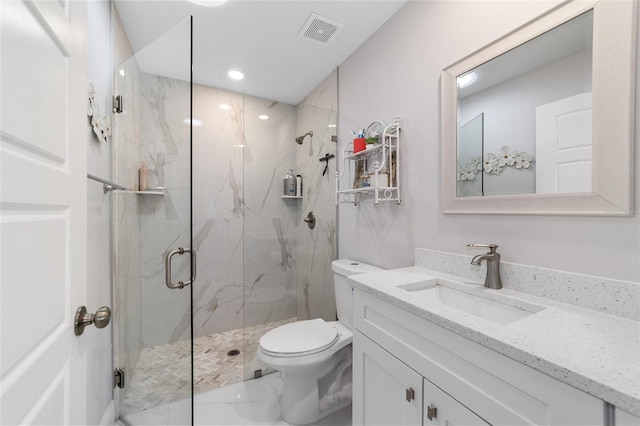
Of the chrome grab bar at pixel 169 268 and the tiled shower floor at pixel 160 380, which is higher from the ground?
the chrome grab bar at pixel 169 268

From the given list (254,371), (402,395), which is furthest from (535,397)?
(254,371)

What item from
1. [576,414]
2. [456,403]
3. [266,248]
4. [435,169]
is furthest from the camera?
[266,248]

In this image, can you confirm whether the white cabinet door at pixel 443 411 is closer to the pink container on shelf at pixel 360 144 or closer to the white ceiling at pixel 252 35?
the pink container on shelf at pixel 360 144

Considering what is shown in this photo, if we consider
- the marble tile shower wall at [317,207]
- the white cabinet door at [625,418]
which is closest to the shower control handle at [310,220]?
the marble tile shower wall at [317,207]

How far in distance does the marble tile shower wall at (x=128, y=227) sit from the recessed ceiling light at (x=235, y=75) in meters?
0.84

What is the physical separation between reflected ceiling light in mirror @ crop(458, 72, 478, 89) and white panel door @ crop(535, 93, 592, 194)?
1.06 ft

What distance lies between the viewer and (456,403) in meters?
0.77

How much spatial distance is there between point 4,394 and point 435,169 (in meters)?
1.55

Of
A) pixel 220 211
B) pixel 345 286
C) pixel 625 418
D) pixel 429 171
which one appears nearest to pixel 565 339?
pixel 625 418

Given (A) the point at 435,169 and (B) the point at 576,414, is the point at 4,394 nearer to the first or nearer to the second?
(B) the point at 576,414

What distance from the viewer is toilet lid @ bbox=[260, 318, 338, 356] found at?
146 cm

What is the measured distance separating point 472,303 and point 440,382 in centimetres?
40

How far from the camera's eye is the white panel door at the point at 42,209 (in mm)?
437

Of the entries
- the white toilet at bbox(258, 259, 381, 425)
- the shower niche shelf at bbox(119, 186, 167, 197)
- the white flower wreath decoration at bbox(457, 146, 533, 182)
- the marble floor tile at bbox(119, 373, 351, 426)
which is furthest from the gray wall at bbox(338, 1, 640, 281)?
the shower niche shelf at bbox(119, 186, 167, 197)
